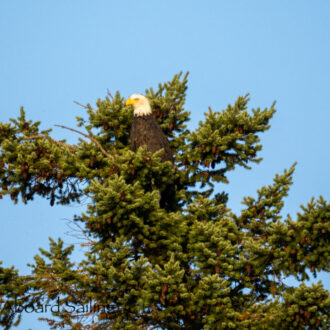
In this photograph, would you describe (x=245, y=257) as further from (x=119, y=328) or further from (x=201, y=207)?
(x=119, y=328)

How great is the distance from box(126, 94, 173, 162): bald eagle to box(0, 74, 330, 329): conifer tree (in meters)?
0.34

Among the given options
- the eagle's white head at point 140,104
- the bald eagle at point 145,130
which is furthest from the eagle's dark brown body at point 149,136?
the eagle's white head at point 140,104

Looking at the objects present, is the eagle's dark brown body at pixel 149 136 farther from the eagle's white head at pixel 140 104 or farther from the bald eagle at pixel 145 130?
the eagle's white head at pixel 140 104

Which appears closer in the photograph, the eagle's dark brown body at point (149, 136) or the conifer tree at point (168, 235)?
the conifer tree at point (168, 235)

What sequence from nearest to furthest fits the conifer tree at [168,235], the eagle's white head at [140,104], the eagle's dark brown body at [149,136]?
the conifer tree at [168,235], the eagle's dark brown body at [149,136], the eagle's white head at [140,104]

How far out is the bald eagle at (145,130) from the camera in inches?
372

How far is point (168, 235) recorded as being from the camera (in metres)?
7.77

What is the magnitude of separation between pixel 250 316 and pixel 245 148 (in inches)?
128

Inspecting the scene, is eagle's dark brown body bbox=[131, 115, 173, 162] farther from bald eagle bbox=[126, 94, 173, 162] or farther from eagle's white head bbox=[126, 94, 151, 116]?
eagle's white head bbox=[126, 94, 151, 116]

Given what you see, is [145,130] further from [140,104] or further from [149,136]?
[140,104]

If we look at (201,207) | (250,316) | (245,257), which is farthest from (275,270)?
(201,207)

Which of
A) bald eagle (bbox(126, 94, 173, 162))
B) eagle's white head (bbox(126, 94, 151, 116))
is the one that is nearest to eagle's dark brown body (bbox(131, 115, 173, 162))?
bald eagle (bbox(126, 94, 173, 162))

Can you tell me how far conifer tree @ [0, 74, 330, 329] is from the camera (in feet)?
22.1

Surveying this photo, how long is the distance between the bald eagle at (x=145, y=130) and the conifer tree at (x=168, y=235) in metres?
0.34
